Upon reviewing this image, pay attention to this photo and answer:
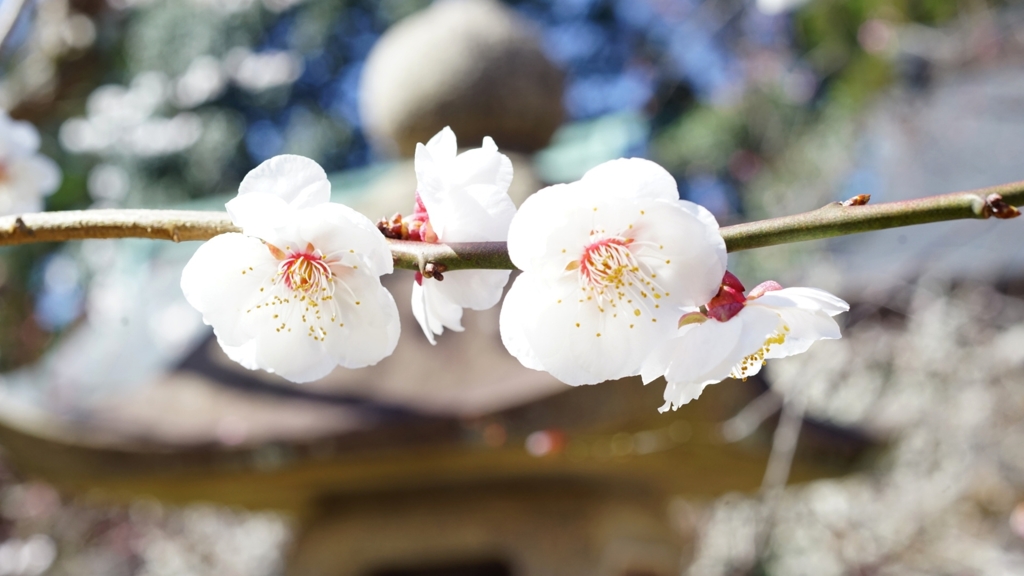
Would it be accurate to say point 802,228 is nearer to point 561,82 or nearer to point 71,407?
point 71,407

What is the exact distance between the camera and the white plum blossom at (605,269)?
55 centimetres

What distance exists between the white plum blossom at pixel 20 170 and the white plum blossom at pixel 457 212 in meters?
0.89

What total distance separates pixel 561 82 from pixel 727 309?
1887 mm

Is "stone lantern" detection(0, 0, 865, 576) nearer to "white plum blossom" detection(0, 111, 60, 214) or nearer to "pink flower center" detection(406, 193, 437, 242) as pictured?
"white plum blossom" detection(0, 111, 60, 214)

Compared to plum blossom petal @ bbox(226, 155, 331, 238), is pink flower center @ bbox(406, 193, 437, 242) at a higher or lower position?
lower

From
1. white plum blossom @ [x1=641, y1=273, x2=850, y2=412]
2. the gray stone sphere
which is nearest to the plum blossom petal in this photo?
white plum blossom @ [x1=641, y1=273, x2=850, y2=412]

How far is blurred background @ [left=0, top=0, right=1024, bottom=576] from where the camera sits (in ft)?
5.95

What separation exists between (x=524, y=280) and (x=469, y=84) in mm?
1683

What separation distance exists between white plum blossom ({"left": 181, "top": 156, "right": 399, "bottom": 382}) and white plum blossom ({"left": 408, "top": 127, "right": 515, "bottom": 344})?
0.16 ft

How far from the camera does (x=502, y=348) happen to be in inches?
69.0

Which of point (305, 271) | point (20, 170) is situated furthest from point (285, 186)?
point (20, 170)

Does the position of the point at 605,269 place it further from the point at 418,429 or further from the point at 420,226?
the point at 418,429

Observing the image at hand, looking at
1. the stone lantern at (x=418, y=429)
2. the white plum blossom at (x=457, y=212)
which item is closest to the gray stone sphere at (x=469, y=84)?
the stone lantern at (x=418, y=429)

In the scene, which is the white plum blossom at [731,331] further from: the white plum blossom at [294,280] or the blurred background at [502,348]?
the blurred background at [502,348]
